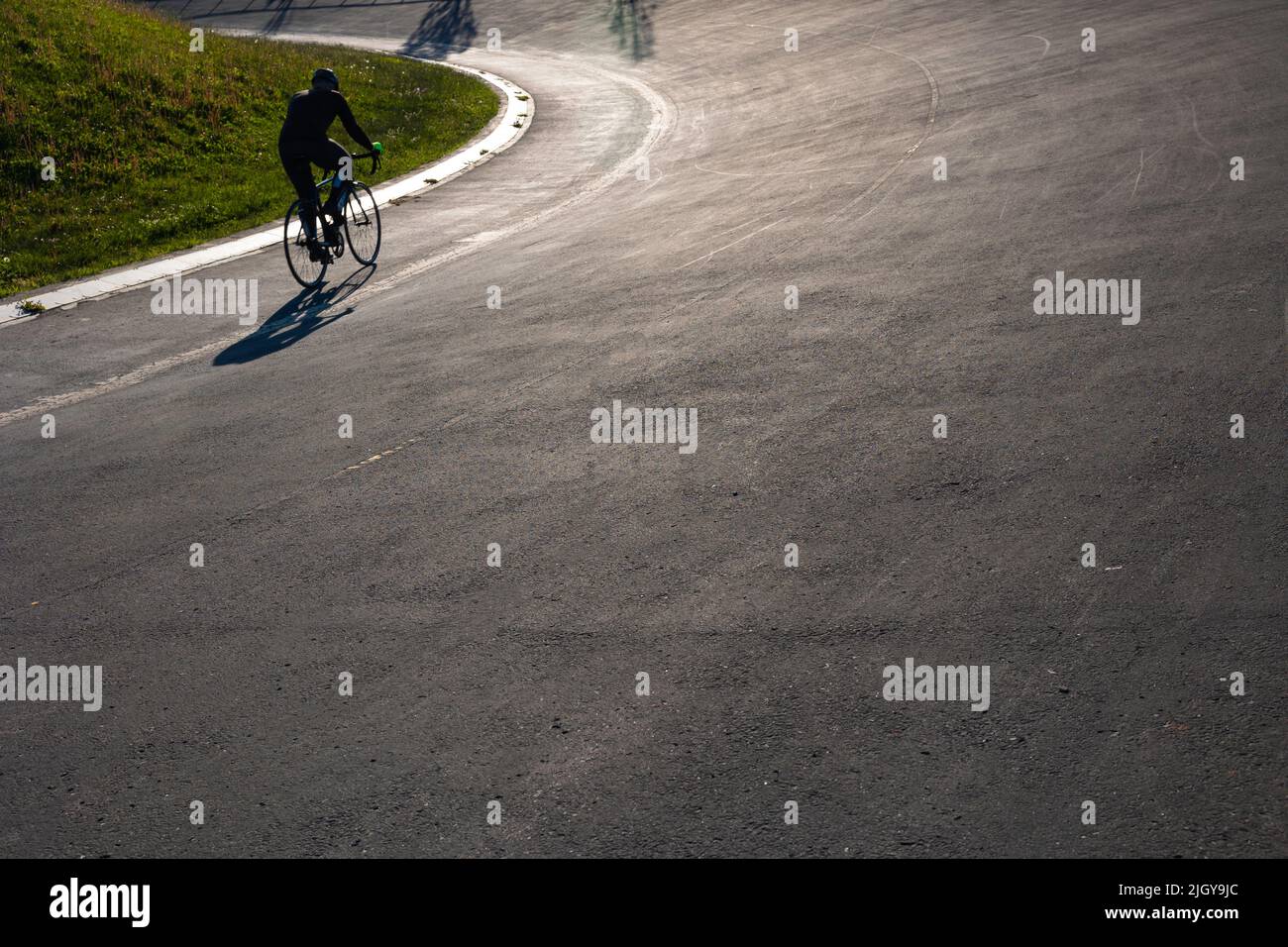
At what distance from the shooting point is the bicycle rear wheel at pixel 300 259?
12625mm

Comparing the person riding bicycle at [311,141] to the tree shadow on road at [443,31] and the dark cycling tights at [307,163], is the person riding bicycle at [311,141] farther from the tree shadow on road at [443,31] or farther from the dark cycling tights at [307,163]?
the tree shadow on road at [443,31]

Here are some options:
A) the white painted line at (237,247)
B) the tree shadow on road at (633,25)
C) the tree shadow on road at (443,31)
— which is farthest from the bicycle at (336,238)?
the tree shadow on road at (443,31)

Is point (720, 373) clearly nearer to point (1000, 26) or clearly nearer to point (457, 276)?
point (457, 276)

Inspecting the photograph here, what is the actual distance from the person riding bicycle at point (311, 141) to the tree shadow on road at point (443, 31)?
22018mm

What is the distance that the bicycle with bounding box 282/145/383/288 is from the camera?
41.9ft

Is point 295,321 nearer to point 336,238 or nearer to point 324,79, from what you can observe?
point 336,238

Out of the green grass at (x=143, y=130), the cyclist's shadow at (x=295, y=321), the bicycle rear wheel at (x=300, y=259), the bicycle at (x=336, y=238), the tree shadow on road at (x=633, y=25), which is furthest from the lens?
the tree shadow on road at (x=633, y=25)

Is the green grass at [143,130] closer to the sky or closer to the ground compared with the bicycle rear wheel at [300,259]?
closer to the sky

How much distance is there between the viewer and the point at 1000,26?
2512 cm

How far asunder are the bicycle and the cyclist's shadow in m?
0.36

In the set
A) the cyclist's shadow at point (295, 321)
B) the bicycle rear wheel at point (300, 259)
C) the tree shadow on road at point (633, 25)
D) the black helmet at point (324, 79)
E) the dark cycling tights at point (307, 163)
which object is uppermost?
the tree shadow on road at point (633, 25)

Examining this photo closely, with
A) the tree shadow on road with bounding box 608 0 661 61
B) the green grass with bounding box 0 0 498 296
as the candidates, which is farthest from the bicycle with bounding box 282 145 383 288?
the tree shadow on road with bounding box 608 0 661 61

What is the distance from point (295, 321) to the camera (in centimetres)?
1148
